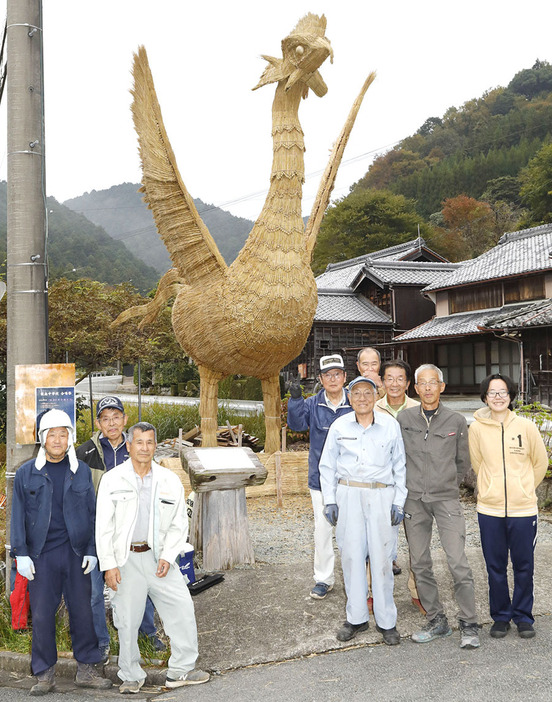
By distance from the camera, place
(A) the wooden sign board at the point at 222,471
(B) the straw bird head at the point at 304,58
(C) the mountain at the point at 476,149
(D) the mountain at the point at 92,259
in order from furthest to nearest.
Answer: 1. (D) the mountain at the point at 92,259
2. (C) the mountain at the point at 476,149
3. (B) the straw bird head at the point at 304,58
4. (A) the wooden sign board at the point at 222,471

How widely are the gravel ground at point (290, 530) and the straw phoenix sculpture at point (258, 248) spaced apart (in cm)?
154

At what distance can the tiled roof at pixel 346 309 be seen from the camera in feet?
68.7

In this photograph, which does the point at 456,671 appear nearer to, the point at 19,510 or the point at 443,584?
the point at 443,584

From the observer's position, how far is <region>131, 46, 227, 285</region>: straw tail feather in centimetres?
490

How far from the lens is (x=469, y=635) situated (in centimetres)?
290

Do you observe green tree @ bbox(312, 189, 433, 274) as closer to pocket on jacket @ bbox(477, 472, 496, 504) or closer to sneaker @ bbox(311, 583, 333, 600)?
sneaker @ bbox(311, 583, 333, 600)

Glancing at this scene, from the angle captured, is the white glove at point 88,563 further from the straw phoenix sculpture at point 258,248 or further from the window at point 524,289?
the window at point 524,289

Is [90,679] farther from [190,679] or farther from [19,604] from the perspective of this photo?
[19,604]

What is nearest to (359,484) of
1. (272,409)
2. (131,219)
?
(272,409)

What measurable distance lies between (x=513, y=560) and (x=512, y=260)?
17.0 m

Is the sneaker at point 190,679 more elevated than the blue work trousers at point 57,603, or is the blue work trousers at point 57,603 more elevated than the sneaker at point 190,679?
the blue work trousers at point 57,603

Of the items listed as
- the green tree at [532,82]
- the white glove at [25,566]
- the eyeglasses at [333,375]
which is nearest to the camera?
the white glove at [25,566]

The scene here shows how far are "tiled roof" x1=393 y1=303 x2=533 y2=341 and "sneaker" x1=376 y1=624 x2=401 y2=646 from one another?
47.3 ft

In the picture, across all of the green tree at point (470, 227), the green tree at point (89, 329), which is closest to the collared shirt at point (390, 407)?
the green tree at point (89, 329)
